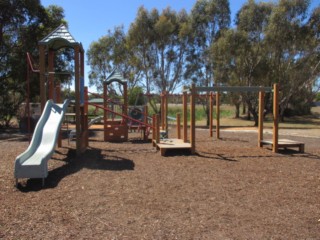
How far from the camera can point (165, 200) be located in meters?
5.25

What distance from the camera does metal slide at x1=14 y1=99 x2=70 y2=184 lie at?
6285mm

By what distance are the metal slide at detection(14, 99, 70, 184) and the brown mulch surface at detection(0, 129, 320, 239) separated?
25 centimetres

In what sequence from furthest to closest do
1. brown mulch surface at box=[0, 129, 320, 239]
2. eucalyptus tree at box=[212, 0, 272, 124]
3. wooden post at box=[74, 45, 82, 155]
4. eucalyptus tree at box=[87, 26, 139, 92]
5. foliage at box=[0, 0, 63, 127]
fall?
eucalyptus tree at box=[87, 26, 139, 92] → eucalyptus tree at box=[212, 0, 272, 124] → foliage at box=[0, 0, 63, 127] → wooden post at box=[74, 45, 82, 155] → brown mulch surface at box=[0, 129, 320, 239]

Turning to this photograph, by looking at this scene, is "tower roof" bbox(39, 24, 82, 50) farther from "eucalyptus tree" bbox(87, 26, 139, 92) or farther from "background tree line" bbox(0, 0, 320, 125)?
"eucalyptus tree" bbox(87, 26, 139, 92)

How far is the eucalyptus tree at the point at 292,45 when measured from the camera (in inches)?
1034

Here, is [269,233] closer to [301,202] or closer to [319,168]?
[301,202]

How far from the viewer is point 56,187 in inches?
240

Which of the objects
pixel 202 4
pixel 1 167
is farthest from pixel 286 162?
pixel 202 4

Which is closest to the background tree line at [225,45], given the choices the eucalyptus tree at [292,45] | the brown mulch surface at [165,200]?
the eucalyptus tree at [292,45]

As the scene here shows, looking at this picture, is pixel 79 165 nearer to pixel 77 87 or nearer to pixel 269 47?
pixel 77 87

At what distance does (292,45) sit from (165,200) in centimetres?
2527

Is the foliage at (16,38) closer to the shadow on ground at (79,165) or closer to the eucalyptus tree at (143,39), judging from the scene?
the eucalyptus tree at (143,39)

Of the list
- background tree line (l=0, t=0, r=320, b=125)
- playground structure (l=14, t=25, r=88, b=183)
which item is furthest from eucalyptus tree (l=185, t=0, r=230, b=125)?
playground structure (l=14, t=25, r=88, b=183)

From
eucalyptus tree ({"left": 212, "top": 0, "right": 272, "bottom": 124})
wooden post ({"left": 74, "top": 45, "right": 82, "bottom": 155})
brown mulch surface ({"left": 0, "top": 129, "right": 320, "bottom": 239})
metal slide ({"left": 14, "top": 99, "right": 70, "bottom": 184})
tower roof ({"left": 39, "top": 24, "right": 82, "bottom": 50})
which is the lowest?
brown mulch surface ({"left": 0, "top": 129, "right": 320, "bottom": 239})
